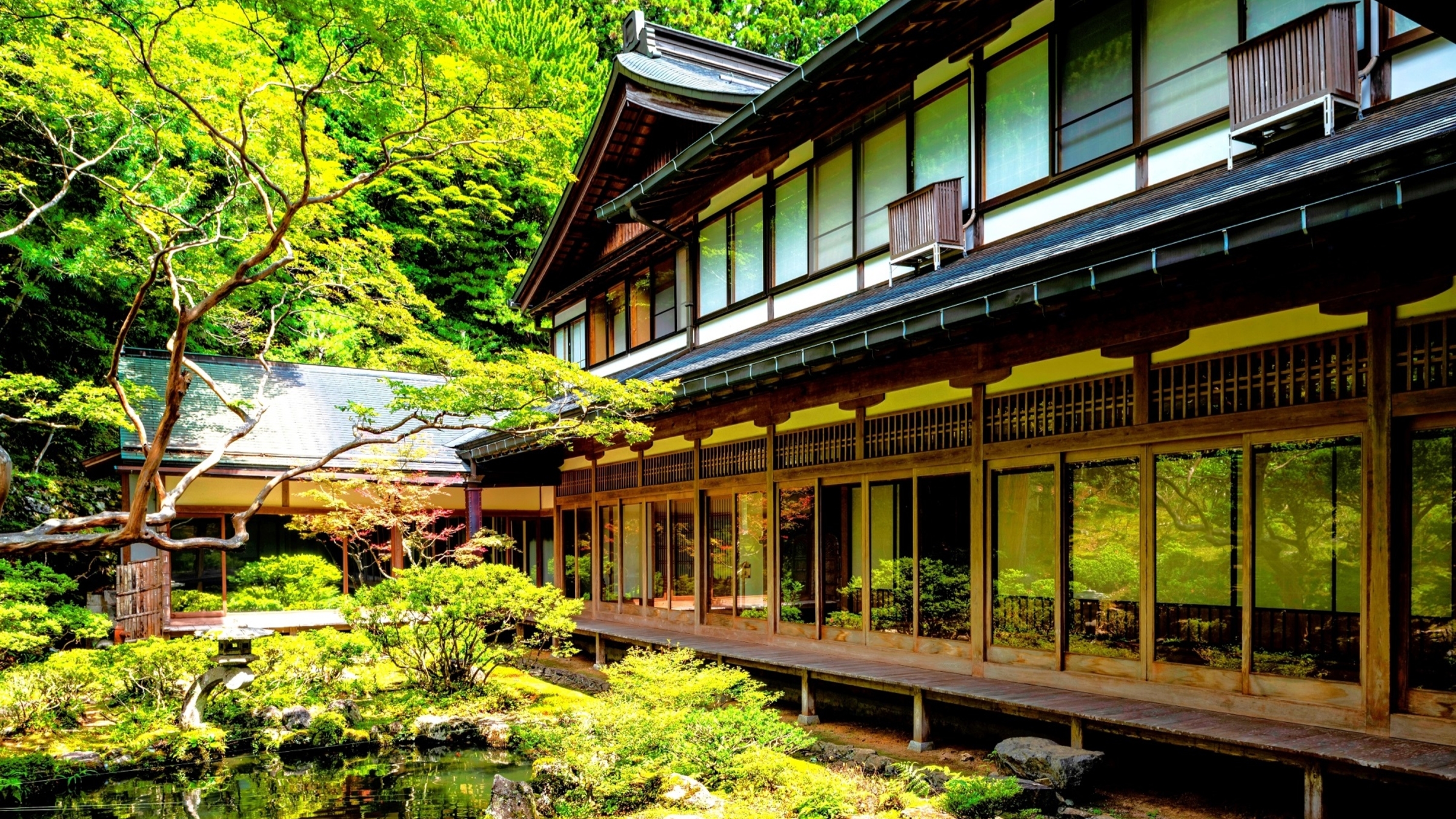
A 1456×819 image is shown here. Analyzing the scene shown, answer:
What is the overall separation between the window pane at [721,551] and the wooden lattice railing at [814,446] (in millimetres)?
1299

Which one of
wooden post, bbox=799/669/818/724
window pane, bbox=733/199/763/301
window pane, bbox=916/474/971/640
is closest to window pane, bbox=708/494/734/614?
wooden post, bbox=799/669/818/724

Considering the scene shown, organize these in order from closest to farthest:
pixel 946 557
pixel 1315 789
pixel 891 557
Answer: pixel 1315 789 < pixel 946 557 < pixel 891 557

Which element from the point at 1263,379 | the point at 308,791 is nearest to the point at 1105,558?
the point at 1263,379

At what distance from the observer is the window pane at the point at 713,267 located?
14312mm

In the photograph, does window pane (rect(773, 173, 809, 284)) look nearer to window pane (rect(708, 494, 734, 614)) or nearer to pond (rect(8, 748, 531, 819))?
window pane (rect(708, 494, 734, 614))

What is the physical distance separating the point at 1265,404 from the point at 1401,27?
111 inches

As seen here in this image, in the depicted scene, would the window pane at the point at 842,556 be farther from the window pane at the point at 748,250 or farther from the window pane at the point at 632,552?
the window pane at the point at 632,552

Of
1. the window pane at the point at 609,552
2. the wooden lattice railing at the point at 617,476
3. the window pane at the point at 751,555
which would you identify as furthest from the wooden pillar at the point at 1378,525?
the window pane at the point at 609,552

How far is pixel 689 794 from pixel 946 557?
3534 mm

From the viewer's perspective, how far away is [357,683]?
12172 millimetres

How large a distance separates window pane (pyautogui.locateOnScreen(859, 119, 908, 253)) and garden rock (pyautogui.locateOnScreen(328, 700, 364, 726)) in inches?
323

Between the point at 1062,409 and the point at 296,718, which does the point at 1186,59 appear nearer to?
the point at 1062,409

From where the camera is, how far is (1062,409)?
811 centimetres

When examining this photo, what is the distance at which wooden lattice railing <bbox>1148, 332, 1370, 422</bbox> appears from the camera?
6125mm
